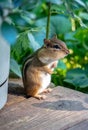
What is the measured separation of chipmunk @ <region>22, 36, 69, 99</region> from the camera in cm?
186

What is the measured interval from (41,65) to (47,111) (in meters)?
0.22

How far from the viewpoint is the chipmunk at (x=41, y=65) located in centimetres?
186

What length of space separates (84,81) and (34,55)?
526 millimetres

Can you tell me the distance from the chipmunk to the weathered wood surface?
5cm

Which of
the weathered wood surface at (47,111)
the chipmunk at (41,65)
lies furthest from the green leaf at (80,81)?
the chipmunk at (41,65)

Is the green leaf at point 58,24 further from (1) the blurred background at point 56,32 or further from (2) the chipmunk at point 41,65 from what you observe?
(2) the chipmunk at point 41,65

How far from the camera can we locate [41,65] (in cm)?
189

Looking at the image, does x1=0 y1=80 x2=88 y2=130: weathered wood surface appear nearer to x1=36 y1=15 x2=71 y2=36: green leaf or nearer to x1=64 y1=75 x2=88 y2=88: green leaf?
x1=64 y1=75 x2=88 y2=88: green leaf

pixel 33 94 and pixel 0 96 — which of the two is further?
pixel 33 94

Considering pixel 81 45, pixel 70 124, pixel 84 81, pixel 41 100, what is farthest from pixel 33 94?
pixel 81 45

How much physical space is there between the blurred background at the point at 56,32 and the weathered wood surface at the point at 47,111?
19 cm

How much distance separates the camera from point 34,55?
192cm

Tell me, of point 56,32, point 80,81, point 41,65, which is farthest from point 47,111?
point 56,32

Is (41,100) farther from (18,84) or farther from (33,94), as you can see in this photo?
(18,84)
